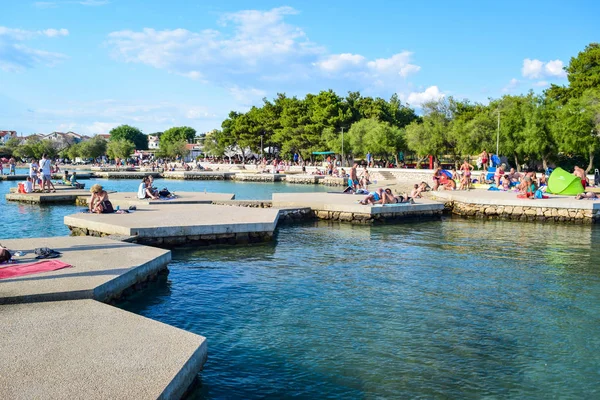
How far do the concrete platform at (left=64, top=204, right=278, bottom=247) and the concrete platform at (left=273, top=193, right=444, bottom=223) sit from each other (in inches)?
177

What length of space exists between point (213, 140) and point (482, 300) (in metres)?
98.8

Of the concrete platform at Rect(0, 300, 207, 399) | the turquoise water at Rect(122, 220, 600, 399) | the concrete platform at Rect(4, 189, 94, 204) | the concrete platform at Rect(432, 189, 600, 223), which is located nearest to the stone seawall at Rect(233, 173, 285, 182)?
the concrete platform at Rect(4, 189, 94, 204)

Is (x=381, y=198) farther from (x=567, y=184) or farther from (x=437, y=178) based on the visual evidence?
(x=567, y=184)

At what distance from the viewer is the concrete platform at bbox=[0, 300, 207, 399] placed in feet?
17.8

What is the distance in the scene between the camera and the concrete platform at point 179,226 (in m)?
15.6

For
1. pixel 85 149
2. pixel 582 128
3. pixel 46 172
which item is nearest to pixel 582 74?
pixel 582 128

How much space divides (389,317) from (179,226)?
817cm

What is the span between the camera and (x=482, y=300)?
1128 cm

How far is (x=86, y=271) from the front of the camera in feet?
33.0

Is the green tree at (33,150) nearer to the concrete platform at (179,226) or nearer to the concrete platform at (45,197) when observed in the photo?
the concrete platform at (45,197)

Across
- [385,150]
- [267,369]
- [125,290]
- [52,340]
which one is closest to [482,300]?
[267,369]

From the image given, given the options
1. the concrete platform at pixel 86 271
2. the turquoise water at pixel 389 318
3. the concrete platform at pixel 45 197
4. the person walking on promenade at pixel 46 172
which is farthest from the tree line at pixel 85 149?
the turquoise water at pixel 389 318

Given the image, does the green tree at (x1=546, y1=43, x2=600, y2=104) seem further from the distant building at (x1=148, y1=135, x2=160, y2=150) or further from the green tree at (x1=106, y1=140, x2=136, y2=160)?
the distant building at (x1=148, y1=135, x2=160, y2=150)

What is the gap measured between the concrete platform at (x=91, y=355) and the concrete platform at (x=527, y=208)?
20.6 metres
